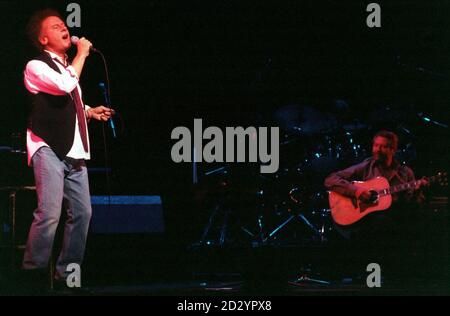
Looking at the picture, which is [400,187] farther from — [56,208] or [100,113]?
[56,208]

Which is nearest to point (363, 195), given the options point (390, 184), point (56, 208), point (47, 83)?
point (390, 184)

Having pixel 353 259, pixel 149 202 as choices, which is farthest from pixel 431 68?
pixel 149 202

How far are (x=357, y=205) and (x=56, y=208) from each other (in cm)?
266

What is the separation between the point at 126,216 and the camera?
4828 millimetres

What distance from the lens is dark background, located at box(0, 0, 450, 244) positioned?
6008 millimetres

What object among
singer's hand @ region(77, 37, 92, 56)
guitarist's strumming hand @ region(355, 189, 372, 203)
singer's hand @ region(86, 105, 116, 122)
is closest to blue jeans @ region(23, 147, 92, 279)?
singer's hand @ region(86, 105, 116, 122)

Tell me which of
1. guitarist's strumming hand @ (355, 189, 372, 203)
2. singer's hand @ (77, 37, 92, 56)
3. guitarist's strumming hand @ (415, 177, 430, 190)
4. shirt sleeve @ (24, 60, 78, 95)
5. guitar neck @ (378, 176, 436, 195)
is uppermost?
singer's hand @ (77, 37, 92, 56)

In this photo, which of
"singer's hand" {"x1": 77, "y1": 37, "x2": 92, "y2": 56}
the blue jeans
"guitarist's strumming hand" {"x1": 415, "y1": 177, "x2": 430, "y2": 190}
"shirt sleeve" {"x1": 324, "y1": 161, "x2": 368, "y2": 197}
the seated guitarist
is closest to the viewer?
the blue jeans

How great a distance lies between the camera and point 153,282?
436 cm

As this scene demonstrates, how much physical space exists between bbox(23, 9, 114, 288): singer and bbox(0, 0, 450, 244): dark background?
1810 mm

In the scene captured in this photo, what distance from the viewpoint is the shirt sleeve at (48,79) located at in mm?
3836

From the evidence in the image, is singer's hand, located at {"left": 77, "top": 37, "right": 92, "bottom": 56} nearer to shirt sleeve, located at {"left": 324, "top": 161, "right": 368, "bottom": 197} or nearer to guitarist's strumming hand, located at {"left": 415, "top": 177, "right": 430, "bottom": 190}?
shirt sleeve, located at {"left": 324, "top": 161, "right": 368, "bottom": 197}
